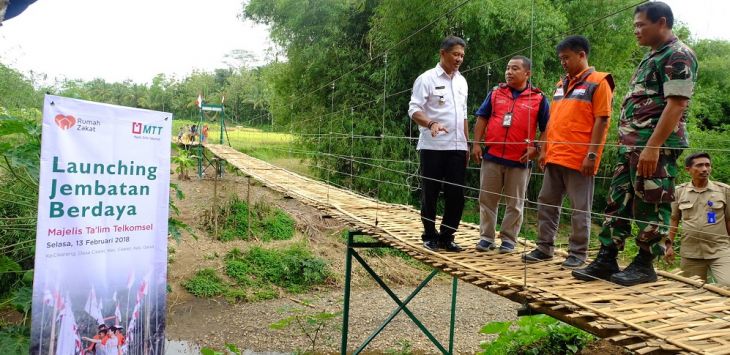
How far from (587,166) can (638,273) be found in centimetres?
39

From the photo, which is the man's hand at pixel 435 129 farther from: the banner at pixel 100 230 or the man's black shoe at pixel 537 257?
the banner at pixel 100 230

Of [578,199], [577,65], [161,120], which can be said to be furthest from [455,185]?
[161,120]

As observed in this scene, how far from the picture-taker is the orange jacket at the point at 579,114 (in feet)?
6.27

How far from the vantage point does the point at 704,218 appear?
2660 mm

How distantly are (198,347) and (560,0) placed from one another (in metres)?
5.31

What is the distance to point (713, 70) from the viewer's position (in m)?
8.41

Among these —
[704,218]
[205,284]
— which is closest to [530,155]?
[704,218]

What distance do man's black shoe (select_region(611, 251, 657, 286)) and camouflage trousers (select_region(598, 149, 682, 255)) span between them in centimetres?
6

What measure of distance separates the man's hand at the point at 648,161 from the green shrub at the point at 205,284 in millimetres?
4822

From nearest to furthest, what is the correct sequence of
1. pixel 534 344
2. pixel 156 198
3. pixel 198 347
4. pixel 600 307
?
pixel 156 198 → pixel 600 307 → pixel 534 344 → pixel 198 347

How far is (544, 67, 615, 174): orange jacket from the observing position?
6.27ft

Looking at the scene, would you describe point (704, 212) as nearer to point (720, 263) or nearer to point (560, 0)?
point (720, 263)

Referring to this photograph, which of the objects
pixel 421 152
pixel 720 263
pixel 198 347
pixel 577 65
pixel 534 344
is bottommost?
pixel 198 347

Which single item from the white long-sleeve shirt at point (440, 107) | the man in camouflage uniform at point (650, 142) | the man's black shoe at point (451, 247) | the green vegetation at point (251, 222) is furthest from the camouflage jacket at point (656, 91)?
the green vegetation at point (251, 222)
